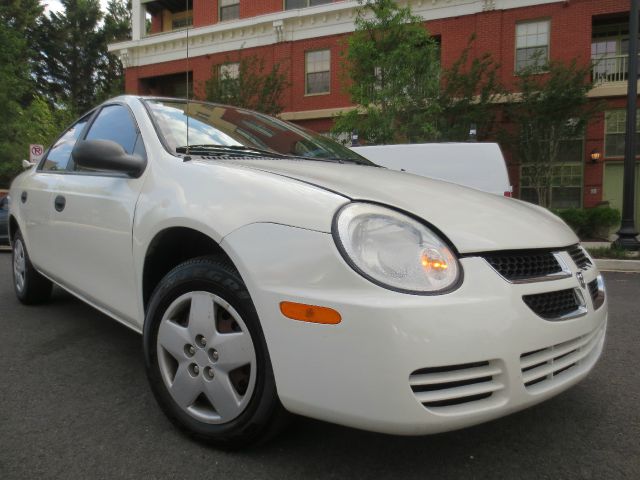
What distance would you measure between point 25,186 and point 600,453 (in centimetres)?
407

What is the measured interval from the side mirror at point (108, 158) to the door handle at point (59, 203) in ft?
2.65

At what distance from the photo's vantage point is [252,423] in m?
1.77

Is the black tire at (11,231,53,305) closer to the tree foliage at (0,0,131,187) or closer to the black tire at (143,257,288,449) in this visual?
the black tire at (143,257,288,449)

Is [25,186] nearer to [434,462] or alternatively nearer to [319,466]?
[319,466]

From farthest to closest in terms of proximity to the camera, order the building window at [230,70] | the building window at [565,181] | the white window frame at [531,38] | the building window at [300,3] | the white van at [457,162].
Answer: the building window at [300,3] < the building window at [230,70] < the white window frame at [531,38] < the building window at [565,181] < the white van at [457,162]

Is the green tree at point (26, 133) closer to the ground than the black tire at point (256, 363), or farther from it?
farther from it

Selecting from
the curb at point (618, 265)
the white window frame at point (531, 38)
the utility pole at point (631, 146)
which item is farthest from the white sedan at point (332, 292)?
the white window frame at point (531, 38)

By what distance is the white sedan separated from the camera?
1.50 meters

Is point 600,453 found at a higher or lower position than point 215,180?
lower

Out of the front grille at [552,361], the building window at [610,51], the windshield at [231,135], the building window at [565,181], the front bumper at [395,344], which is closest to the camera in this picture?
the front bumper at [395,344]

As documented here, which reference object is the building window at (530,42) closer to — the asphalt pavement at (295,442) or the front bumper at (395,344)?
the asphalt pavement at (295,442)

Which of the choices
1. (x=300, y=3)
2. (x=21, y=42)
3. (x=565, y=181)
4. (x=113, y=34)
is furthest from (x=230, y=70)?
(x=113, y=34)

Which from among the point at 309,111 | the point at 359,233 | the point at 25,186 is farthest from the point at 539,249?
the point at 309,111

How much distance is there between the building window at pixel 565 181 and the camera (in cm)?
1475
